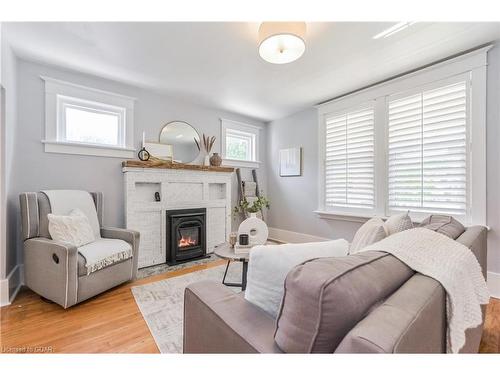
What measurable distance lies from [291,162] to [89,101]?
3.15m

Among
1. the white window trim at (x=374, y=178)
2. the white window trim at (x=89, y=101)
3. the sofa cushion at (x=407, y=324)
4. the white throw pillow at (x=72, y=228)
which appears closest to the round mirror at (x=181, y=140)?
the white window trim at (x=89, y=101)

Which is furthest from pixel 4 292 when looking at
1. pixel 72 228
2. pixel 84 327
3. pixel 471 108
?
pixel 471 108

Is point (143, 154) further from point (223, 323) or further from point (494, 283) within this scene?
point (494, 283)

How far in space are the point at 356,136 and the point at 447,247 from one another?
253 cm

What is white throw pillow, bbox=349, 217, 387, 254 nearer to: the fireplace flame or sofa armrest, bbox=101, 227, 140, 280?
sofa armrest, bbox=101, 227, 140, 280

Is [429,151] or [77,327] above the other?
[429,151]

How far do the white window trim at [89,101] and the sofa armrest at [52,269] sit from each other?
1104mm

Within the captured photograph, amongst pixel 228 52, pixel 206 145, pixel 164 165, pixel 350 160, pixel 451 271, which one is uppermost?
pixel 228 52

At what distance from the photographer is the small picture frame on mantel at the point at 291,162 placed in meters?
4.18

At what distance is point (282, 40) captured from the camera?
5.78 feet

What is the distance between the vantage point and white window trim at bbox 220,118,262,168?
409 cm

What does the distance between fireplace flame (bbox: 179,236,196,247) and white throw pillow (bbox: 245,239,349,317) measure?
8.33 ft

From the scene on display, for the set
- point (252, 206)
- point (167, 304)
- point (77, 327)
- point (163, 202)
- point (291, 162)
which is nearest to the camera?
point (77, 327)
